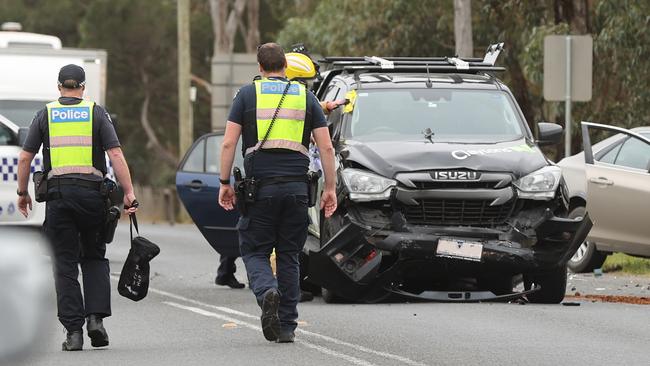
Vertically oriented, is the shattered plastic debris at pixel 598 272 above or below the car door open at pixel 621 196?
below

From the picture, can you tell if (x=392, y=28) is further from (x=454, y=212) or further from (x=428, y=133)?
(x=454, y=212)

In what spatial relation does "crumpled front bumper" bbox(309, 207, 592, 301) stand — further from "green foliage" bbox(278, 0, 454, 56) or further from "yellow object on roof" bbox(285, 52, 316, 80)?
"green foliage" bbox(278, 0, 454, 56)

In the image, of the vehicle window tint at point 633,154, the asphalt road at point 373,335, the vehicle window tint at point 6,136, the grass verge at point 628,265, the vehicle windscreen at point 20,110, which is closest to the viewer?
the asphalt road at point 373,335

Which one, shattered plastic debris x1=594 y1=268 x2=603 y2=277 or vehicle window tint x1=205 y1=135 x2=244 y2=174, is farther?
shattered plastic debris x1=594 y1=268 x2=603 y2=277

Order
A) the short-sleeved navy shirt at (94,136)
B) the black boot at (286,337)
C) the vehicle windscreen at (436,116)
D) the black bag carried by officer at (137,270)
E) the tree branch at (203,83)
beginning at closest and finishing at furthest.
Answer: the short-sleeved navy shirt at (94,136)
the black boot at (286,337)
the black bag carried by officer at (137,270)
the vehicle windscreen at (436,116)
the tree branch at (203,83)

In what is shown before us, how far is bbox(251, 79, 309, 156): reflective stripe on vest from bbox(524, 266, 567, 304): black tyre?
3.38 meters

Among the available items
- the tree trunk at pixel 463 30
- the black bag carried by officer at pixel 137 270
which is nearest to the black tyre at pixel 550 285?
the black bag carried by officer at pixel 137 270

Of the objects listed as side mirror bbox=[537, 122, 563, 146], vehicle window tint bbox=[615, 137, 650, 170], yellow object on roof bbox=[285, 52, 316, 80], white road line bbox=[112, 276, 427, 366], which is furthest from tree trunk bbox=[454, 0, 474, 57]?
side mirror bbox=[537, 122, 563, 146]

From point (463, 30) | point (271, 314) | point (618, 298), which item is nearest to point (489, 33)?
point (463, 30)

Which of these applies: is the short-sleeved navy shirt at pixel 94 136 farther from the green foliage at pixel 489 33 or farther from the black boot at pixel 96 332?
the green foliage at pixel 489 33

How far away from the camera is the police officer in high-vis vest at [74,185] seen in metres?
11.1

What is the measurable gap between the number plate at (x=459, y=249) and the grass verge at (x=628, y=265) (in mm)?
6073

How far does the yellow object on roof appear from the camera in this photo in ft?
50.1

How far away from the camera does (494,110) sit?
1502 cm
